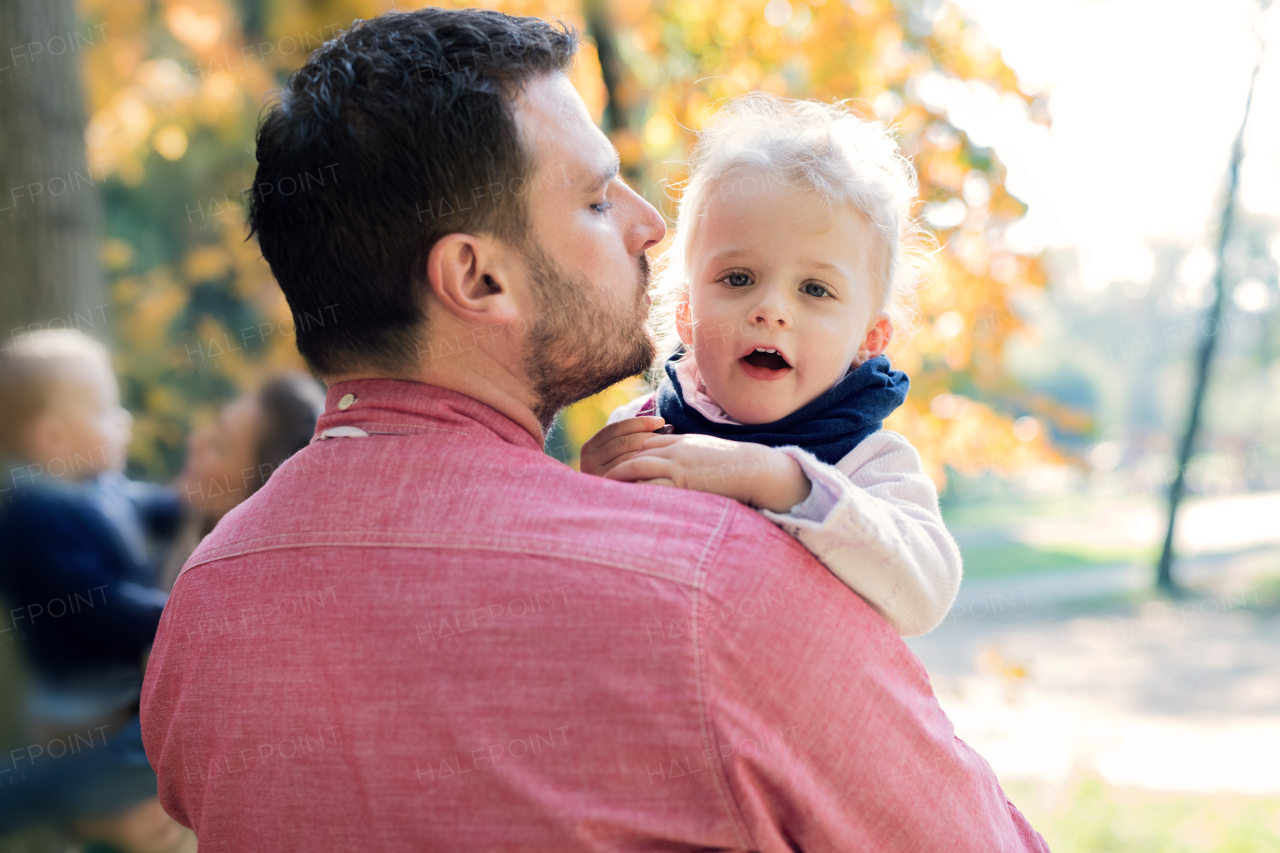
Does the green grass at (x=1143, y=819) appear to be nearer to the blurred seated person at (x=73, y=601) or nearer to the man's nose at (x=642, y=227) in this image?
the blurred seated person at (x=73, y=601)

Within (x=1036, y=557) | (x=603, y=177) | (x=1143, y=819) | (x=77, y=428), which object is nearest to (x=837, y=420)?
(x=603, y=177)

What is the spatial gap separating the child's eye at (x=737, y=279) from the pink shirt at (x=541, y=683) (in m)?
0.64

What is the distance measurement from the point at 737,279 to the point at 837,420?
31 centimetres

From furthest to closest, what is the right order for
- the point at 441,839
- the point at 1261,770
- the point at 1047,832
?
the point at 1261,770, the point at 1047,832, the point at 441,839

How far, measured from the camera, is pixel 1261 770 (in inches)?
251

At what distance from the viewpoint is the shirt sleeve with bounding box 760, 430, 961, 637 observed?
1168 millimetres

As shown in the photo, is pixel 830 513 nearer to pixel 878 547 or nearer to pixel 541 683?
pixel 878 547

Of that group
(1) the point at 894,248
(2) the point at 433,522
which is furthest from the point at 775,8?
(2) the point at 433,522

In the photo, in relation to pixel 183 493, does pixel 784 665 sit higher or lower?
higher

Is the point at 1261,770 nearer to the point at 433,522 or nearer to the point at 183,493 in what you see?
the point at 183,493

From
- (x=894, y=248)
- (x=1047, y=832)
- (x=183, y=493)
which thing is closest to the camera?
(x=894, y=248)

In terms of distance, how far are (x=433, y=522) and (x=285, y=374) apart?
259cm

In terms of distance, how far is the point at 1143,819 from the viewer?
4859 millimetres

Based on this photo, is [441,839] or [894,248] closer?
[441,839]
